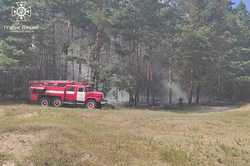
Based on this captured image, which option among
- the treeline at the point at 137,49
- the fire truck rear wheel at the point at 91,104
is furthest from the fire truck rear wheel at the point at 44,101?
the treeline at the point at 137,49

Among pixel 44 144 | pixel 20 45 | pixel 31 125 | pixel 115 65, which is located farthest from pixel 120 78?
pixel 44 144

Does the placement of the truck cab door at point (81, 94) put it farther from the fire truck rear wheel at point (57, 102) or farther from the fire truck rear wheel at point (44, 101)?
the fire truck rear wheel at point (44, 101)

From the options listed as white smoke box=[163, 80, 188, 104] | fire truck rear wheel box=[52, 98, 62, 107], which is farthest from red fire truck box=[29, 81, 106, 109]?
white smoke box=[163, 80, 188, 104]

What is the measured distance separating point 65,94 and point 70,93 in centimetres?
50

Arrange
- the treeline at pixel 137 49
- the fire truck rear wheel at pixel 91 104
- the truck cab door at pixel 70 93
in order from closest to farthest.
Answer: the fire truck rear wheel at pixel 91 104, the truck cab door at pixel 70 93, the treeline at pixel 137 49

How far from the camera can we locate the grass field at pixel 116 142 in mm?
14312

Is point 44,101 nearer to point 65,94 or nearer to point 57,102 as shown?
point 57,102

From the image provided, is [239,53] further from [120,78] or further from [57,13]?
[57,13]

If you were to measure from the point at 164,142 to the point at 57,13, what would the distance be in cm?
3777

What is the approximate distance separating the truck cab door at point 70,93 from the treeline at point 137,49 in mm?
7333

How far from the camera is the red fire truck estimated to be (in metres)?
32.3

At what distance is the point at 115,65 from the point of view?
41.6 metres

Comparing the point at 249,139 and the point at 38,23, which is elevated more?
the point at 38,23

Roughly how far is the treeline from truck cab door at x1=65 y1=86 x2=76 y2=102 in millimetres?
7333
